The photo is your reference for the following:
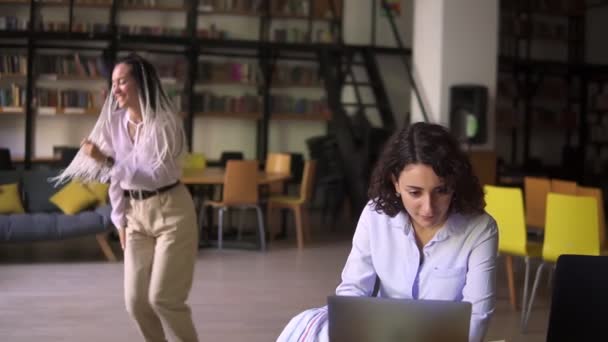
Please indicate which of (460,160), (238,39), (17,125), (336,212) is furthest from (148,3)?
(460,160)

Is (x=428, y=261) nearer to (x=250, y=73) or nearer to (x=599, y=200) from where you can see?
(x=599, y=200)

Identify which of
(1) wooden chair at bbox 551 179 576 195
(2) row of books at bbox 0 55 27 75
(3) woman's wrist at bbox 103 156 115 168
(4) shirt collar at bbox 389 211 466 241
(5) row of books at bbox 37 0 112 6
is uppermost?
(5) row of books at bbox 37 0 112 6

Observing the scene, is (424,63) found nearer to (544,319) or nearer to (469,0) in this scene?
(469,0)

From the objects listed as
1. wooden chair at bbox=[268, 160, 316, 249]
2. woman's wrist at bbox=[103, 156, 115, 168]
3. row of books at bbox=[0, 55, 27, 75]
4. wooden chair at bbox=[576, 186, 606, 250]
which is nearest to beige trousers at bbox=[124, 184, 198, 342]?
woman's wrist at bbox=[103, 156, 115, 168]

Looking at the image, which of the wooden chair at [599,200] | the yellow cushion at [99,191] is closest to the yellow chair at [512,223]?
the wooden chair at [599,200]

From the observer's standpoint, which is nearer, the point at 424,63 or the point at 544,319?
the point at 544,319

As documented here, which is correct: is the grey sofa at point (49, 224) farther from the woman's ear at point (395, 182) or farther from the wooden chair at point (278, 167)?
the woman's ear at point (395, 182)

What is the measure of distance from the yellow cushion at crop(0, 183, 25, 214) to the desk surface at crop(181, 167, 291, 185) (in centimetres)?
152


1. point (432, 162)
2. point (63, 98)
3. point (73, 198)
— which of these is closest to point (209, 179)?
point (73, 198)

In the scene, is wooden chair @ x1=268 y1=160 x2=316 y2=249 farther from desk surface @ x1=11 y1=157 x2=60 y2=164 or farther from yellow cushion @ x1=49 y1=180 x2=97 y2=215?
desk surface @ x1=11 y1=157 x2=60 y2=164

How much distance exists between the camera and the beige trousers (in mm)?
3195

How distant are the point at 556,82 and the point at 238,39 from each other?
522 centimetres

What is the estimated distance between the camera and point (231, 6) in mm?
10516

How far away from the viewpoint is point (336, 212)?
9156 millimetres
